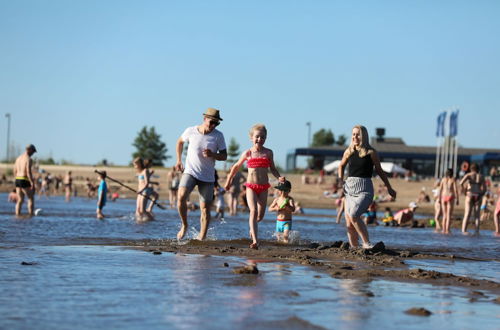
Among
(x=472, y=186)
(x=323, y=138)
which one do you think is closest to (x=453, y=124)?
(x=472, y=186)

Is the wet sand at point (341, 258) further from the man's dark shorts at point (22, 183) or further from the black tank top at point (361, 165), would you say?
A: the man's dark shorts at point (22, 183)

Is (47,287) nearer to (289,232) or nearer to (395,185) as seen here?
(289,232)

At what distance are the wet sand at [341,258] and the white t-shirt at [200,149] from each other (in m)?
0.94

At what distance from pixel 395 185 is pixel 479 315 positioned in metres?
55.2

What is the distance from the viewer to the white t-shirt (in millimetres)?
11641

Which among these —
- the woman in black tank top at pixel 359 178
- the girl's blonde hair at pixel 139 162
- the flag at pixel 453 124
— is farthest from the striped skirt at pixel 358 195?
the flag at pixel 453 124

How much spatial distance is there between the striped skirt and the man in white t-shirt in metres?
1.73

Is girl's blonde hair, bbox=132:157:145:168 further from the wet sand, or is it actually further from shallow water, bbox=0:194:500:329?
shallow water, bbox=0:194:500:329

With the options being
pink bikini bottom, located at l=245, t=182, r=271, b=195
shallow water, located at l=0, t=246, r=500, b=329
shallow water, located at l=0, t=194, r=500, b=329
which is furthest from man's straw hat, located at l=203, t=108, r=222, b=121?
shallow water, located at l=0, t=246, r=500, b=329

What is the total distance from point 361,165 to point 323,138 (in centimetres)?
10533

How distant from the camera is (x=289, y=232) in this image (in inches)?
552

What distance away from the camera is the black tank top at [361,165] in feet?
37.0

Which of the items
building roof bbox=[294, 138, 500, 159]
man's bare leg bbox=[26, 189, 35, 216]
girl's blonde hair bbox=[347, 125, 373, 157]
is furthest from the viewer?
building roof bbox=[294, 138, 500, 159]

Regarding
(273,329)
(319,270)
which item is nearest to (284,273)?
(319,270)
